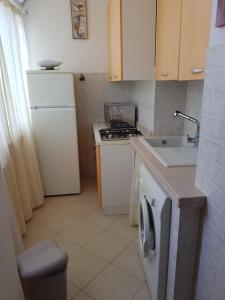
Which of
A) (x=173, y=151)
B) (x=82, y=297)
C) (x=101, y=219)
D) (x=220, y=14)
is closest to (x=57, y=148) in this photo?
(x=101, y=219)

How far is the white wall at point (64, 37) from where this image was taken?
8.87 ft

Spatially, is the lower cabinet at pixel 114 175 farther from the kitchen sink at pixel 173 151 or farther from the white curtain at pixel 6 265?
the white curtain at pixel 6 265

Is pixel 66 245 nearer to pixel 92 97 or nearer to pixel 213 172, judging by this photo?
pixel 213 172

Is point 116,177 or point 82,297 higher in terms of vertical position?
point 116,177

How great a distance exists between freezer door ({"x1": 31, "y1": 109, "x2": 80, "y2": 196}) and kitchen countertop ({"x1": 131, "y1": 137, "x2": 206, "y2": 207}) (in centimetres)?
139

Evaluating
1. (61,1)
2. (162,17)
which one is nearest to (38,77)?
(61,1)

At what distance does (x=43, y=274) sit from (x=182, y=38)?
1.67 m

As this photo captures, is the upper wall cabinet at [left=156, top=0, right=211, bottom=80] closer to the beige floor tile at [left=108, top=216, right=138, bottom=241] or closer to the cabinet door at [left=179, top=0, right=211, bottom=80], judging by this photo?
the cabinet door at [left=179, top=0, right=211, bottom=80]

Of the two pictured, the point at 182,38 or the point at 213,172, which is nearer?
the point at 213,172

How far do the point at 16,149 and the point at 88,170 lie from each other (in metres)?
1.43

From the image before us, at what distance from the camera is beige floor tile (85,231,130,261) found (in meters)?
1.89

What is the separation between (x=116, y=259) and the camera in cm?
184

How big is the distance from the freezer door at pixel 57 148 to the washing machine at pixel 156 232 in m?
1.41

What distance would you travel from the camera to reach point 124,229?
2201 millimetres
